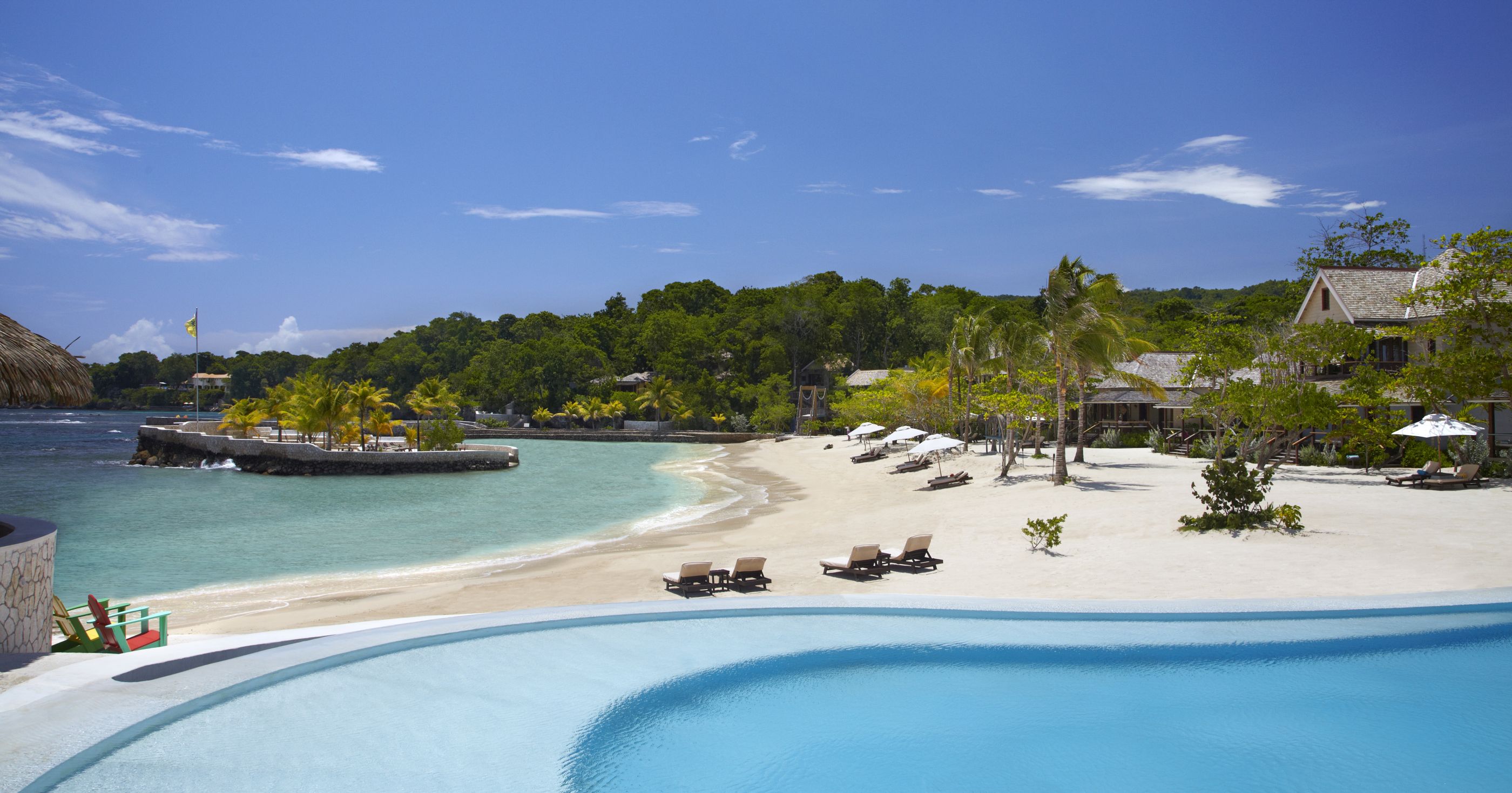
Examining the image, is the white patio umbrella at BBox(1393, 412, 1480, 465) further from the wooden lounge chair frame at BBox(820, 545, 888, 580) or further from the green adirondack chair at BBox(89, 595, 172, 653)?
the green adirondack chair at BBox(89, 595, 172, 653)

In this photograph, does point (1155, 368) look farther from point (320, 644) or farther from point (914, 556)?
point (320, 644)

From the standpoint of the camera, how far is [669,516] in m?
24.2

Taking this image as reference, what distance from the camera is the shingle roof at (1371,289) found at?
97.1ft

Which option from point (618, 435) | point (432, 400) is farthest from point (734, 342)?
point (432, 400)

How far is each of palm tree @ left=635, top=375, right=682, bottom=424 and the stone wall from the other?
6624 centimetres

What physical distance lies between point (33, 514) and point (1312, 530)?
3566 centimetres

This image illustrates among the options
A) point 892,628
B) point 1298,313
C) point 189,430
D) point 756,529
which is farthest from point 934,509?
point 189,430

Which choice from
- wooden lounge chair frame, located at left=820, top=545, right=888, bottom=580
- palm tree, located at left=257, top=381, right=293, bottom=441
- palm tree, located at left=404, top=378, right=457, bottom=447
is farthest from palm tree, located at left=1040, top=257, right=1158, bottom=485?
palm tree, located at left=257, top=381, right=293, bottom=441

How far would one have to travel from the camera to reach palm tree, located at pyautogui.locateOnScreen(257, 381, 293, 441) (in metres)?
46.1

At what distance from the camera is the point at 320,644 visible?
766cm

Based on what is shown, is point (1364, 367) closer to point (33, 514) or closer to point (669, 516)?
point (669, 516)

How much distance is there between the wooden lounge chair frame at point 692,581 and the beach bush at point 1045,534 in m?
5.52

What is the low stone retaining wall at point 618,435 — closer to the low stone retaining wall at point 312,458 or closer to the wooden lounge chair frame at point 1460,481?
the low stone retaining wall at point 312,458

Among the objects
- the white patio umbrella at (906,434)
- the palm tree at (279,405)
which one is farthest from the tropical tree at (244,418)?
the white patio umbrella at (906,434)
